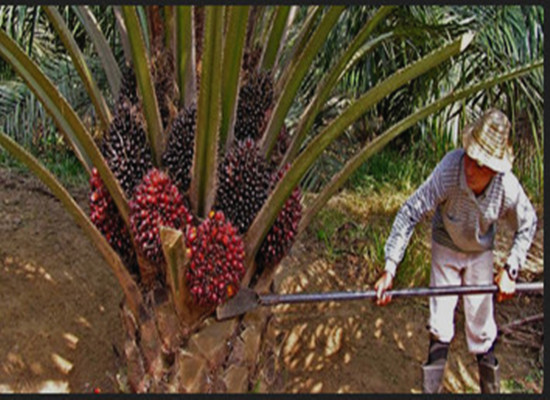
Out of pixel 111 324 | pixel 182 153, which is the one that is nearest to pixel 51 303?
pixel 111 324

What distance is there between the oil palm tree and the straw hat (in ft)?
1.01

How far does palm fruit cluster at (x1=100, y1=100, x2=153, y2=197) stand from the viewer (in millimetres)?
2264

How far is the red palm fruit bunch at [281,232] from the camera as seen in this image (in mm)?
2330

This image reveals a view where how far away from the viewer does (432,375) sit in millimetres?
2939

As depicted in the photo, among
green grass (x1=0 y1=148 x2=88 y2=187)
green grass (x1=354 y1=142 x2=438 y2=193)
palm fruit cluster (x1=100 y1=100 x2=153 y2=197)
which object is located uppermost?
green grass (x1=354 y1=142 x2=438 y2=193)

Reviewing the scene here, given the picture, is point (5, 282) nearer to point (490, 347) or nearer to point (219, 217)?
point (219, 217)

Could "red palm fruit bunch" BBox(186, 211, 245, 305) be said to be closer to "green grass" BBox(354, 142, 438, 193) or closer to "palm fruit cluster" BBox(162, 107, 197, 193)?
"palm fruit cluster" BBox(162, 107, 197, 193)

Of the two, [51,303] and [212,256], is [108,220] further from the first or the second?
[51,303]

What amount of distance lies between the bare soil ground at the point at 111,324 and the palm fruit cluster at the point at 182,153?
1.45 metres

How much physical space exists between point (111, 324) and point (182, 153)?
5.75 ft

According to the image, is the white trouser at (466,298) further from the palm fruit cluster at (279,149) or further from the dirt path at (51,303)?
the dirt path at (51,303)

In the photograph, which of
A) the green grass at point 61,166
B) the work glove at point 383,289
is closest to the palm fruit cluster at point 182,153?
the work glove at point 383,289

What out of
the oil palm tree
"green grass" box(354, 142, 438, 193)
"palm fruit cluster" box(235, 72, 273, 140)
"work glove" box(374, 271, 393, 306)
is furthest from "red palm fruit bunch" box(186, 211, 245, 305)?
"green grass" box(354, 142, 438, 193)

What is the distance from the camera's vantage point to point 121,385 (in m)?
2.54
